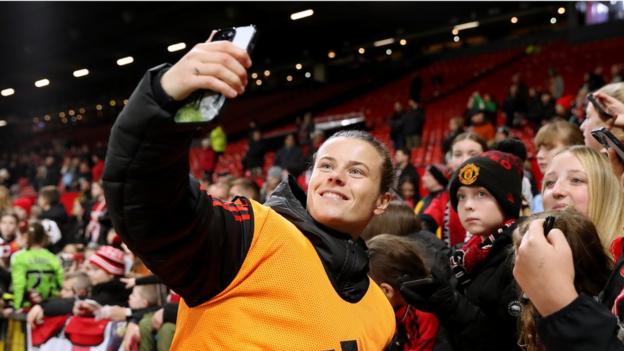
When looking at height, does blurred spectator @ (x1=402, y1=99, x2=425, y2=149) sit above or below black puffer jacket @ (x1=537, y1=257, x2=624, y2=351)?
above

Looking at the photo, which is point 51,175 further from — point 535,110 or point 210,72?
point 210,72

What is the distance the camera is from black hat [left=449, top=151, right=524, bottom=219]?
9.62 feet

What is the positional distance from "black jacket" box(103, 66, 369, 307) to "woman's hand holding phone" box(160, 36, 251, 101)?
32 millimetres

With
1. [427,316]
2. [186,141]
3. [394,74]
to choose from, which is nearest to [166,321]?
[427,316]

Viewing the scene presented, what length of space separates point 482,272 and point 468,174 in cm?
50

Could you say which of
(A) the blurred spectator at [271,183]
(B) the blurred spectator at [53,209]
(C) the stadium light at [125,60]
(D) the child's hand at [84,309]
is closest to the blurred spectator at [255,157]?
(A) the blurred spectator at [271,183]

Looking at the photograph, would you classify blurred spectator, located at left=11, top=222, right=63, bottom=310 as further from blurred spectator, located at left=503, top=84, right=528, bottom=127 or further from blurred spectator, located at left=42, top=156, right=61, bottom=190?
blurred spectator, located at left=42, top=156, right=61, bottom=190

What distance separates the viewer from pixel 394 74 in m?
23.2

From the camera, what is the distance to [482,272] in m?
2.66

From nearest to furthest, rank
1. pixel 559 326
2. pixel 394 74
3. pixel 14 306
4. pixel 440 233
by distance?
pixel 559 326 → pixel 440 233 → pixel 14 306 → pixel 394 74

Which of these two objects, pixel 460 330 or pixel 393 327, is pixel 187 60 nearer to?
pixel 393 327

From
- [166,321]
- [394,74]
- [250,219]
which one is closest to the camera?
[250,219]

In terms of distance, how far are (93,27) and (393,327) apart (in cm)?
1606

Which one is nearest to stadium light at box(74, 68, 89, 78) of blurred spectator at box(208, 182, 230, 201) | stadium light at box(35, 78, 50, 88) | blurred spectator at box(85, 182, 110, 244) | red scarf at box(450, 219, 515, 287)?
stadium light at box(35, 78, 50, 88)
